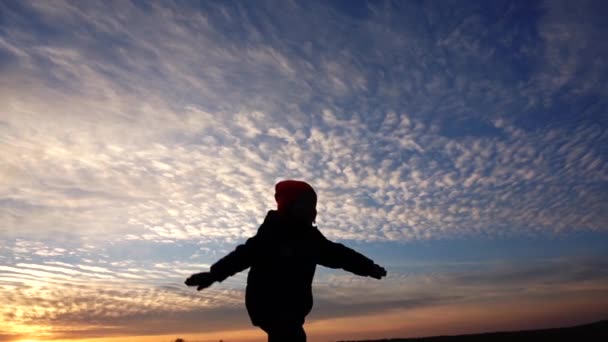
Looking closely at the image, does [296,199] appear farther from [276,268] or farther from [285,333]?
[285,333]

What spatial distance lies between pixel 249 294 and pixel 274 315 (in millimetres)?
346

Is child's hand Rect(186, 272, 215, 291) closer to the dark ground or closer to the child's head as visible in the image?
the child's head

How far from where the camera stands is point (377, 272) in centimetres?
570

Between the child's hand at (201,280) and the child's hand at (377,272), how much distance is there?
72.2 inches

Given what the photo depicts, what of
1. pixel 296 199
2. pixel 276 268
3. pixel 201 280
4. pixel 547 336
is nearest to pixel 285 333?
pixel 276 268

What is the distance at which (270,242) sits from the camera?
16.8 feet

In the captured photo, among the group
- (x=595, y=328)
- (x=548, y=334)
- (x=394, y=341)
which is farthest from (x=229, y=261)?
(x=595, y=328)

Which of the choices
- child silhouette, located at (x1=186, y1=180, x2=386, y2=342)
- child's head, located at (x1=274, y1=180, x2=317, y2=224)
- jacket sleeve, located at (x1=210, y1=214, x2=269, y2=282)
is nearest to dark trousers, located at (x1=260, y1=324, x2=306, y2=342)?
child silhouette, located at (x1=186, y1=180, x2=386, y2=342)

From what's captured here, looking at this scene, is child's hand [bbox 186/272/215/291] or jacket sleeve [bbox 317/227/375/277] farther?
jacket sleeve [bbox 317/227/375/277]

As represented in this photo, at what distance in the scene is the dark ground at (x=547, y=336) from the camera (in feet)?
34.3

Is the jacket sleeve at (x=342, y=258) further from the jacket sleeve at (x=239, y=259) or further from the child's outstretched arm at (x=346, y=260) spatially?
the jacket sleeve at (x=239, y=259)

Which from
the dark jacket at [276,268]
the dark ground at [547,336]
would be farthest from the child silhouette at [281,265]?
the dark ground at [547,336]

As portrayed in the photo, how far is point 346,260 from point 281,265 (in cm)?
85

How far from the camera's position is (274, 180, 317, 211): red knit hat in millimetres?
5195
